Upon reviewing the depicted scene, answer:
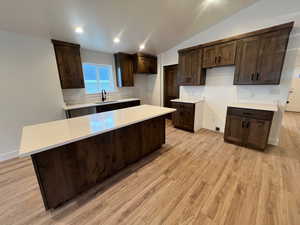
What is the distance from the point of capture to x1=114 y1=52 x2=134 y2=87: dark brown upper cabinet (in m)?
4.30

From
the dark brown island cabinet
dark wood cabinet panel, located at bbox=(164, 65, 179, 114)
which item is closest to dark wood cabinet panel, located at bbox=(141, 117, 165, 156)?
the dark brown island cabinet

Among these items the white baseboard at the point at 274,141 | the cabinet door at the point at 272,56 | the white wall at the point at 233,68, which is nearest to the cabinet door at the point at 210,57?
the white wall at the point at 233,68

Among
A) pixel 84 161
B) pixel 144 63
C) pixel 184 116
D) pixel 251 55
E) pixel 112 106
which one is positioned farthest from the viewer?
pixel 144 63

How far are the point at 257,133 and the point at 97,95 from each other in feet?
14.8

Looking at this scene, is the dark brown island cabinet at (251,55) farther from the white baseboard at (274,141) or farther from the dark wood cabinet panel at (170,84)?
the white baseboard at (274,141)

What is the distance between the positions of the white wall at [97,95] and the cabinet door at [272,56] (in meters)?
3.89

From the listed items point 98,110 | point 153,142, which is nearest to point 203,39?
point 153,142

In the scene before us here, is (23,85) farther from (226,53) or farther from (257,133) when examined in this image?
(257,133)

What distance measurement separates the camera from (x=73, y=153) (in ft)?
4.99

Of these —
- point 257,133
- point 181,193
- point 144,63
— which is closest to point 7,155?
point 181,193

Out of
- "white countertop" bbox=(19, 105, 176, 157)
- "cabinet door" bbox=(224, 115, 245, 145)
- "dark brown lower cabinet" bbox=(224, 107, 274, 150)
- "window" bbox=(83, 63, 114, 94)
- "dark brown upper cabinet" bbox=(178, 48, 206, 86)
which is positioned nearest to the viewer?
"white countertop" bbox=(19, 105, 176, 157)

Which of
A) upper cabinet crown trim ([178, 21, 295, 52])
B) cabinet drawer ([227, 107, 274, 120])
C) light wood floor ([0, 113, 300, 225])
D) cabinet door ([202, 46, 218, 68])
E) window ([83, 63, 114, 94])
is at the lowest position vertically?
light wood floor ([0, 113, 300, 225])

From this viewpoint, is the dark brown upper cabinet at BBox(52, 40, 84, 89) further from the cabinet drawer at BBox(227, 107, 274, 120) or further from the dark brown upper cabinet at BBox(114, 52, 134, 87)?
the cabinet drawer at BBox(227, 107, 274, 120)

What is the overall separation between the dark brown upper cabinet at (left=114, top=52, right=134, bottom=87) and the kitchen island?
2.75 m
